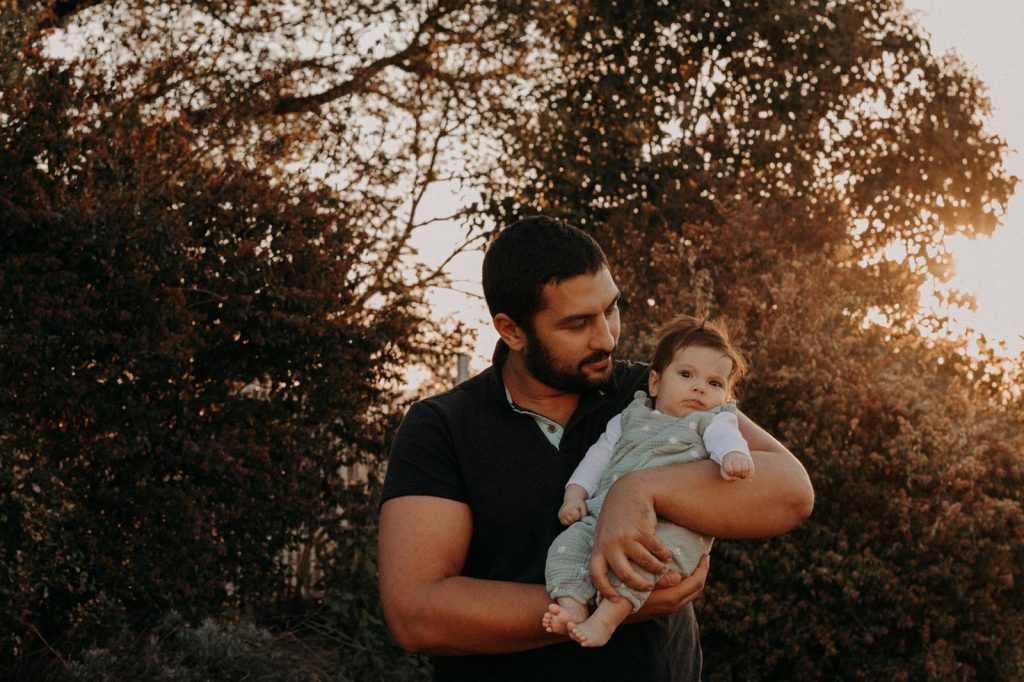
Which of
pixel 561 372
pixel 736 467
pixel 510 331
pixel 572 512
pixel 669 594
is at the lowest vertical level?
pixel 669 594

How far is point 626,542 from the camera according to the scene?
99.0 inches

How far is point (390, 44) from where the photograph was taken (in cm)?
1102

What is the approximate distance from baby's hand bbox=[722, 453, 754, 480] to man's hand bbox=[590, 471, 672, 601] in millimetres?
189

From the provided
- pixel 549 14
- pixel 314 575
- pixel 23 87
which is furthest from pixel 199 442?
pixel 549 14

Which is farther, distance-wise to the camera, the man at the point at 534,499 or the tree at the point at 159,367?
the tree at the point at 159,367

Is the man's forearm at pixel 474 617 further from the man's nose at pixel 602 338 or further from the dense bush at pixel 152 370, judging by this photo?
the dense bush at pixel 152 370

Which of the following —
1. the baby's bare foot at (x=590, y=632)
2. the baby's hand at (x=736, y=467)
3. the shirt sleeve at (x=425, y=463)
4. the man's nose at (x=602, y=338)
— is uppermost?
the man's nose at (x=602, y=338)

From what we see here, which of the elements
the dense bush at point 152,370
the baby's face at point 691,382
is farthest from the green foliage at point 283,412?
the baby's face at point 691,382

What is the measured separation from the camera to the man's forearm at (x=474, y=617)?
7.98 feet

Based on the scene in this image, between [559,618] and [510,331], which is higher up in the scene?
[510,331]

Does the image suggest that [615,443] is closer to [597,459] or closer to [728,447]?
[597,459]

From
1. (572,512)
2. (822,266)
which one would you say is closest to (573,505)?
(572,512)

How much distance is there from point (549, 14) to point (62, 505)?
7070mm

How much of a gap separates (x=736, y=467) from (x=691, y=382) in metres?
0.51
